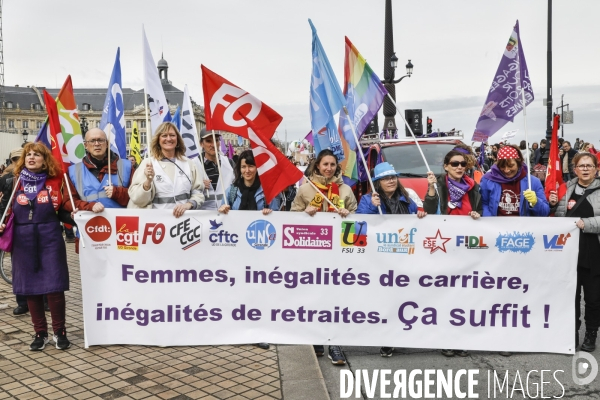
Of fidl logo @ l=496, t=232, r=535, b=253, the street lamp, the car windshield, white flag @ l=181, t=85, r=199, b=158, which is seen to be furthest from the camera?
the street lamp

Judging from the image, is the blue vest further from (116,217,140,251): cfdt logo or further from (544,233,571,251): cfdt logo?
(544,233,571,251): cfdt logo

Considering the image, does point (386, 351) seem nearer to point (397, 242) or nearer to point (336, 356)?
point (336, 356)

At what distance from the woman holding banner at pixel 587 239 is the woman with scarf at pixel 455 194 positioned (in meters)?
0.81

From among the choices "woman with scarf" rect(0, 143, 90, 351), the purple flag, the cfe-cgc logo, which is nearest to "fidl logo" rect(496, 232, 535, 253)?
the cfe-cgc logo

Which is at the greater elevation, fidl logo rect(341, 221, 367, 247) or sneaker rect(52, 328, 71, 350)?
fidl logo rect(341, 221, 367, 247)

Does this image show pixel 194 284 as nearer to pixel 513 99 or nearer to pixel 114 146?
pixel 114 146

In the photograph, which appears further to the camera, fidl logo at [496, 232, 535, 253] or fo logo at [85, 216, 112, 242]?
fo logo at [85, 216, 112, 242]

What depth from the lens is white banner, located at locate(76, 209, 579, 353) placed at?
185 inches

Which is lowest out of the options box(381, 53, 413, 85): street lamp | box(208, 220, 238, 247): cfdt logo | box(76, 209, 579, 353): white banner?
box(76, 209, 579, 353): white banner

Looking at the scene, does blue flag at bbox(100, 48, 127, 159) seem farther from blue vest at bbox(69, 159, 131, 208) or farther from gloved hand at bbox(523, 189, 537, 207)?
gloved hand at bbox(523, 189, 537, 207)

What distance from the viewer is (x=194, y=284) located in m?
4.80

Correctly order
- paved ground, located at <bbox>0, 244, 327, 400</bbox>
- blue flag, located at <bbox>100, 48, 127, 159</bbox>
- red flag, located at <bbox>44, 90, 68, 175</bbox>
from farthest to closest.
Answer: blue flag, located at <bbox>100, 48, 127, 159</bbox>, red flag, located at <bbox>44, 90, 68, 175</bbox>, paved ground, located at <bbox>0, 244, 327, 400</bbox>

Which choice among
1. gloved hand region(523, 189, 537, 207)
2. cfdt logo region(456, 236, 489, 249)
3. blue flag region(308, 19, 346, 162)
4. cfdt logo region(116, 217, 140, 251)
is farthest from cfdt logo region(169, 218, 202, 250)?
gloved hand region(523, 189, 537, 207)

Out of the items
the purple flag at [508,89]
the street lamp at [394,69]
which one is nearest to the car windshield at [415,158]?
the purple flag at [508,89]
